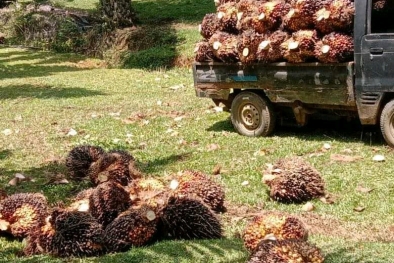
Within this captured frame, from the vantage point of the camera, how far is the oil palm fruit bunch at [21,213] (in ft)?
17.8

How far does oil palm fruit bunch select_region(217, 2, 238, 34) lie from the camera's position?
905 centimetres

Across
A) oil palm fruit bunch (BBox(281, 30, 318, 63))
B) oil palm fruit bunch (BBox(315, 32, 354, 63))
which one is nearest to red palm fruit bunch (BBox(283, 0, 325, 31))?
oil palm fruit bunch (BBox(281, 30, 318, 63))

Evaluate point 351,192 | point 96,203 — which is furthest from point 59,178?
point 351,192

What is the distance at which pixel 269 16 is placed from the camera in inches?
333

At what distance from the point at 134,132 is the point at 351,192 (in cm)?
409

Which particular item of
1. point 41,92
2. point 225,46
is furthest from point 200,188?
point 41,92

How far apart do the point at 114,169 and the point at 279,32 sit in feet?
10.5

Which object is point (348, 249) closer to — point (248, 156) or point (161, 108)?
point (248, 156)

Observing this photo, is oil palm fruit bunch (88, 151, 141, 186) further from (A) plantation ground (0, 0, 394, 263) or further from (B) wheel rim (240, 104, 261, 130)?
(B) wheel rim (240, 104, 261, 130)

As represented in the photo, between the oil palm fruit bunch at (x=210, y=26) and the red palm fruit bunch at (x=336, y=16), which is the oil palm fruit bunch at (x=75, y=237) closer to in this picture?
the red palm fruit bunch at (x=336, y=16)

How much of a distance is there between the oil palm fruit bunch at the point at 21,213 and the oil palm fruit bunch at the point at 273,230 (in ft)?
5.70

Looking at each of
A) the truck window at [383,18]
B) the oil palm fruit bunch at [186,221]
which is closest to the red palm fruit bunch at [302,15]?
the truck window at [383,18]

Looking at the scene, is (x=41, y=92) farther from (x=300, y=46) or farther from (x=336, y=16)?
(x=336, y=16)

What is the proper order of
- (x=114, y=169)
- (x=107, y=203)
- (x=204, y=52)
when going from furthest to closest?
(x=204, y=52), (x=114, y=169), (x=107, y=203)
